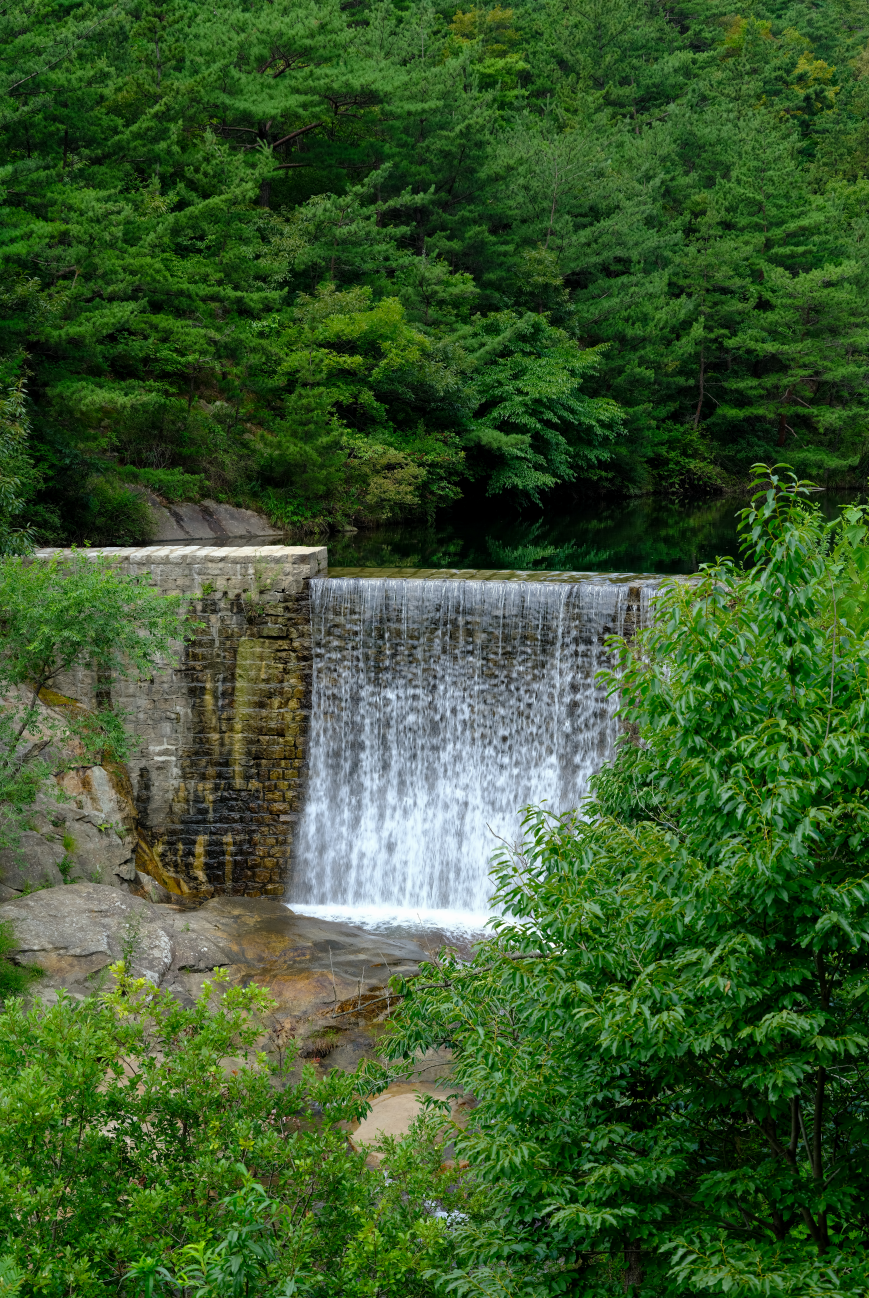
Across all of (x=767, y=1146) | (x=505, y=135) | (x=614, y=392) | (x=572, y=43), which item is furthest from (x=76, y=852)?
(x=572, y=43)

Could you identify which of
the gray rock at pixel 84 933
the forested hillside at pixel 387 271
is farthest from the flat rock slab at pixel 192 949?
the forested hillside at pixel 387 271

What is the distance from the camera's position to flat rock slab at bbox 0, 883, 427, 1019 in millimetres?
8203

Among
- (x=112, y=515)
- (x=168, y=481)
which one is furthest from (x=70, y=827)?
(x=168, y=481)

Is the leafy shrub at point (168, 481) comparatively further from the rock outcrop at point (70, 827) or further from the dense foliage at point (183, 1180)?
the dense foliage at point (183, 1180)

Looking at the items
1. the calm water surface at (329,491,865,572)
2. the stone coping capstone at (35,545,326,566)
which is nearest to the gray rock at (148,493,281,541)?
the calm water surface at (329,491,865,572)

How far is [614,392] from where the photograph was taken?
102ft

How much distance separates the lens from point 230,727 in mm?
11852

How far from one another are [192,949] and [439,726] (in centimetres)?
399

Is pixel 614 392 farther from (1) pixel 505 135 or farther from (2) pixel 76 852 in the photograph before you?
(2) pixel 76 852

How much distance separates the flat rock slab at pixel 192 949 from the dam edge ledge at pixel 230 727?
1.71m

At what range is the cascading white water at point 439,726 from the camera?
37.6 feet

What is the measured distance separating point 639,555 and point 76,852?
1322 cm

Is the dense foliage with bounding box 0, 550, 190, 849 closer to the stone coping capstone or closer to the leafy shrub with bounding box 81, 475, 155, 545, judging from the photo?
the stone coping capstone

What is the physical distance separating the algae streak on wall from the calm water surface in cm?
491
